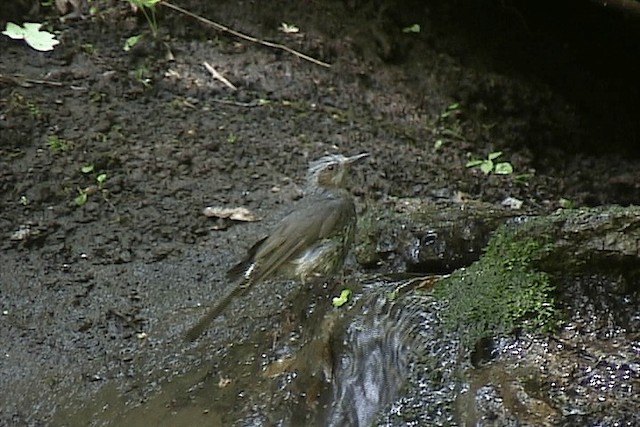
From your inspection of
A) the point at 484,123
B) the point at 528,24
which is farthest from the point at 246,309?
the point at 528,24

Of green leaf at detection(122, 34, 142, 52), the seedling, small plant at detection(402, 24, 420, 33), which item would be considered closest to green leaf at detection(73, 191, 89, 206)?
the seedling

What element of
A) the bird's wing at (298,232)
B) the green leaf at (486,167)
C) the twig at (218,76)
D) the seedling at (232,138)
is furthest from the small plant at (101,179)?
the green leaf at (486,167)

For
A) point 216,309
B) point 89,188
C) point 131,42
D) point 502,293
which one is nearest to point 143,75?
point 131,42

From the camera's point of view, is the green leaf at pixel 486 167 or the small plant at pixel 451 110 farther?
the small plant at pixel 451 110

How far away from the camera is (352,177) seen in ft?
13.8

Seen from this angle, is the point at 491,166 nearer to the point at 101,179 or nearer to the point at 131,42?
the point at 101,179

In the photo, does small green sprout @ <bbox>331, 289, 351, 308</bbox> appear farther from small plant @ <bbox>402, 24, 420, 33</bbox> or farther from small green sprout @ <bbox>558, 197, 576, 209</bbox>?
small plant @ <bbox>402, 24, 420, 33</bbox>

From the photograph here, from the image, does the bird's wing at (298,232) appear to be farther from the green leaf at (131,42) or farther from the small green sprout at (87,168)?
the green leaf at (131,42)

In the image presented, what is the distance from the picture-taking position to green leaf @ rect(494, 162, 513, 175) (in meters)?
4.68

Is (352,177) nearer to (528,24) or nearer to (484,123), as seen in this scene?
(484,123)

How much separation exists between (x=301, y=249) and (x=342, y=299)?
0.47m

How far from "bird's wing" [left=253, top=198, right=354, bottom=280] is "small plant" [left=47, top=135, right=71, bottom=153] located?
1298mm

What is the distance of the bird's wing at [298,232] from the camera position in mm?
3215

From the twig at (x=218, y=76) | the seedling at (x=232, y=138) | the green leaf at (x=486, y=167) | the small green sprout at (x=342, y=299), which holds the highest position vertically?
the small green sprout at (x=342, y=299)
